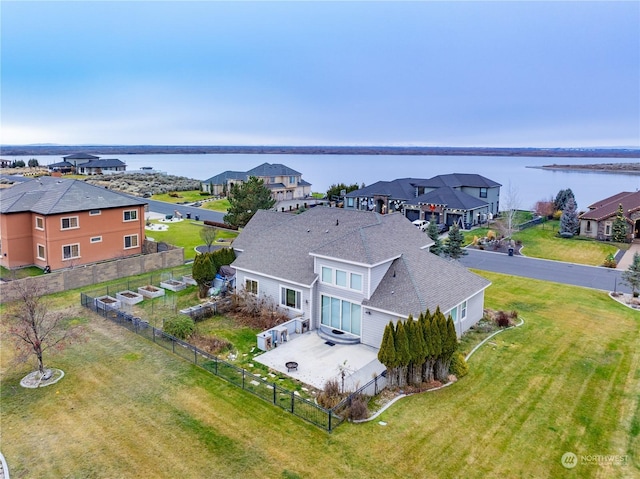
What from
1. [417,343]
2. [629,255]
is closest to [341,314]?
[417,343]

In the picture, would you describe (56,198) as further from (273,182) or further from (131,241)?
(273,182)

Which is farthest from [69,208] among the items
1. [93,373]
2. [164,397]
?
[164,397]

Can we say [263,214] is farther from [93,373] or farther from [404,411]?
[404,411]

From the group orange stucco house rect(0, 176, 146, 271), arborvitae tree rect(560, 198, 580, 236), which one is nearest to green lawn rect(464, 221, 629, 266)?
arborvitae tree rect(560, 198, 580, 236)

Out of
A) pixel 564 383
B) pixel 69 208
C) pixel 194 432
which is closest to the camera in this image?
pixel 194 432

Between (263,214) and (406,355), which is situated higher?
(263,214)

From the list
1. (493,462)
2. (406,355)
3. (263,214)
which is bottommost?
(493,462)
